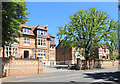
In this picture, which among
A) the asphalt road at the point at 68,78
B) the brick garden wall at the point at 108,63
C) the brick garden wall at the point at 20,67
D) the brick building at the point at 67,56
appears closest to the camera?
the asphalt road at the point at 68,78

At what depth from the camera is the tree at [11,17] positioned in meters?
15.0

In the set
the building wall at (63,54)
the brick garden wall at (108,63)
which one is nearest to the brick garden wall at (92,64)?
the brick garden wall at (108,63)

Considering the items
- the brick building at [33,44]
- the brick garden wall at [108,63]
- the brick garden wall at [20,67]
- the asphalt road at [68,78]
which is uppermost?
the brick building at [33,44]

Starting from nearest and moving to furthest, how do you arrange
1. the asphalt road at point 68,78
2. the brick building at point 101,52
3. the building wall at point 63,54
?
1. the asphalt road at point 68,78
2. the building wall at point 63,54
3. the brick building at point 101,52

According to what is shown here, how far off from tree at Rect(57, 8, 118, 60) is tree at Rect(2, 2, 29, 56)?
44.9 feet

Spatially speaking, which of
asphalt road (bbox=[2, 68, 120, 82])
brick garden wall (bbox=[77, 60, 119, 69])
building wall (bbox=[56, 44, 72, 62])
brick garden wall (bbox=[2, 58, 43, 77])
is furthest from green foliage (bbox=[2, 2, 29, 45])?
building wall (bbox=[56, 44, 72, 62])

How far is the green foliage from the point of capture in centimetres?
1495

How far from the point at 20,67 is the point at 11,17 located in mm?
6884

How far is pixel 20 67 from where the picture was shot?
712 inches

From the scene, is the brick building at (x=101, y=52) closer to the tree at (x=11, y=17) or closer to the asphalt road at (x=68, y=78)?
the asphalt road at (x=68, y=78)

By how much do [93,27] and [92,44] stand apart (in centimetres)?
366

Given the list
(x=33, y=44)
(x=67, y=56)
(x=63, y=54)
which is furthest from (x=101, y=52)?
(x=33, y=44)

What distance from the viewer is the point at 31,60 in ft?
64.6

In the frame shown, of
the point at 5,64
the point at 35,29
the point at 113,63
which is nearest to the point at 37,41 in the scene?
the point at 35,29
